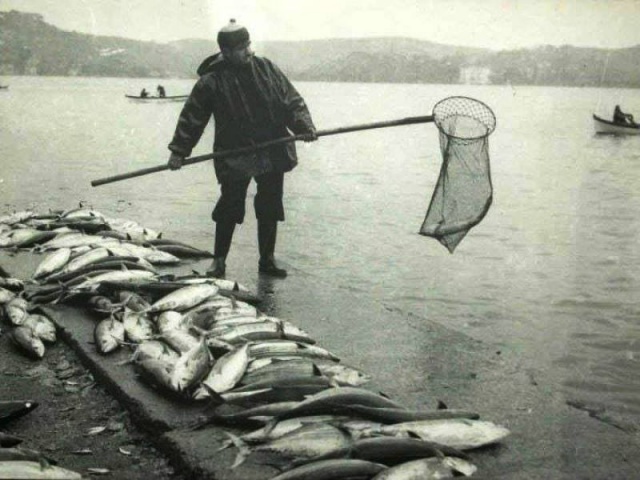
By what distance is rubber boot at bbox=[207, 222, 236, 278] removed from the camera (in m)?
6.67

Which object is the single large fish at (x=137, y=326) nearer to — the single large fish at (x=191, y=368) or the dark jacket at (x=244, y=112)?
the single large fish at (x=191, y=368)

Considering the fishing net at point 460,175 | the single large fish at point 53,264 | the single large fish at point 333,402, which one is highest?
the fishing net at point 460,175

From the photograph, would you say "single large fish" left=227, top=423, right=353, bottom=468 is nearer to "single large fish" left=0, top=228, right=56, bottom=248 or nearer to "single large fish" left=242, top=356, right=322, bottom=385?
"single large fish" left=242, top=356, right=322, bottom=385

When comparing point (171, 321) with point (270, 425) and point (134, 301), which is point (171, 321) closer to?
point (134, 301)

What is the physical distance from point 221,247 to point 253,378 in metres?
3.06

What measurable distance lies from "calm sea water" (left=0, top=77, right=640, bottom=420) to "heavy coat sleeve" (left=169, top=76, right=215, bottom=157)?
3709 mm

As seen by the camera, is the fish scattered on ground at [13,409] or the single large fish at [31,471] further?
the fish scattered on ground at [13,409]

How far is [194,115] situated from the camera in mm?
6438

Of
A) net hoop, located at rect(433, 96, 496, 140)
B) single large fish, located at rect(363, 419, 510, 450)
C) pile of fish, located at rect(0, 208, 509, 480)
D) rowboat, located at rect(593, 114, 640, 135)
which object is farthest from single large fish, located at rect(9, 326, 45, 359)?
rowboat, located at rect(593, 114, 640, 135)

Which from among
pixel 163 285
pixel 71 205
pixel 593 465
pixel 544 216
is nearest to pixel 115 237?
pixel 163 285

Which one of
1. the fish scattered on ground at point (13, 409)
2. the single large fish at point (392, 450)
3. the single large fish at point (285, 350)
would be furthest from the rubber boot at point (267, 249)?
the single large fish at point (392, 450)

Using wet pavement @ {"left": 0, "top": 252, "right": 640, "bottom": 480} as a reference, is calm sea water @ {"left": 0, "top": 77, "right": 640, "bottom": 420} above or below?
below

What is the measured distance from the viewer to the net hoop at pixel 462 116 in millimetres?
6139

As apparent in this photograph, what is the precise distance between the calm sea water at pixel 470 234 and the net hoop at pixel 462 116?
7.55 feet
